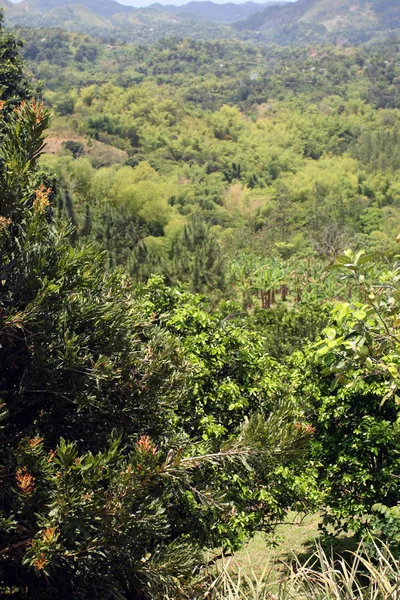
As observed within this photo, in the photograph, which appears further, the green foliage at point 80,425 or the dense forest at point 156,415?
the dense forest at point 156,415

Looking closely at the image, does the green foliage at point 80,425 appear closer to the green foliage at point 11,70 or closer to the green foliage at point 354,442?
the green foliage at point 354,442

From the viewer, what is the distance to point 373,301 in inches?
182

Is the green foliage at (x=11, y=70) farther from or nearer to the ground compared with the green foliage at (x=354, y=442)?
farther from the ground

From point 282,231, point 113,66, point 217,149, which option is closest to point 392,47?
point 113,66

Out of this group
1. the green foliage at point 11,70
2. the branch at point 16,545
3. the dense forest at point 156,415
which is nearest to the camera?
the branch at point 16,545

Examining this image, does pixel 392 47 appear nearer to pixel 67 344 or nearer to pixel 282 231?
pixel 282 231

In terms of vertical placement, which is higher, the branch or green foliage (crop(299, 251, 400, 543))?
the branch

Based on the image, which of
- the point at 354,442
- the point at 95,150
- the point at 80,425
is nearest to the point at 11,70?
the point at 354,442

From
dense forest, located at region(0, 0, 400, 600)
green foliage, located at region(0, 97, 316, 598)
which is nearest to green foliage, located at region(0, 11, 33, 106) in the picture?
dense forest, located at region(0, 0, 400, 600)

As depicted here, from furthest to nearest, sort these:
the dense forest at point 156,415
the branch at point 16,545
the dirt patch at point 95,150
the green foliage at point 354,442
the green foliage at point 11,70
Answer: the dirt patch at point 95,150 → the green foliage at point 11,70 → the green foliage at point 354,442 → the dense forest at point 156,415 → the branch at point 16,545

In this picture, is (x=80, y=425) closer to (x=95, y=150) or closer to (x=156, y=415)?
(x=156, y=415)

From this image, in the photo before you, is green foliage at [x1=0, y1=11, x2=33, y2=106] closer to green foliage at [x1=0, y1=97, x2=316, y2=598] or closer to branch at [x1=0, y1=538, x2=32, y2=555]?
green foliage at [x1=0, y1=97, x2=316, y2=598]

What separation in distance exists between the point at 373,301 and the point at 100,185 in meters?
48.9

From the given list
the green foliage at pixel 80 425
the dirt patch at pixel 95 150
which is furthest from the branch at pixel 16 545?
the dirt patch at pixel 95 150
